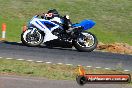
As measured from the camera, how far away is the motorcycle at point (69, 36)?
15.6 m

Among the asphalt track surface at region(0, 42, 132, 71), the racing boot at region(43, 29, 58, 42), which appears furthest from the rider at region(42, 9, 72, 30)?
the asphalt track surface at region(0, 42, 132, 71)

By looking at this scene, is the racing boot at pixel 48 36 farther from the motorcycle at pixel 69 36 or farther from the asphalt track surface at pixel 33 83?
the asphalt track surface at pixel 33 83

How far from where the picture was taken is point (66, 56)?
1436cm

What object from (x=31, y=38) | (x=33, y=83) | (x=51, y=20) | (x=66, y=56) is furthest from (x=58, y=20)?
(x=33, y=83)

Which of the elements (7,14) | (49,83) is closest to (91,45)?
(49,83)

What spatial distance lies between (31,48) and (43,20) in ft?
4.55

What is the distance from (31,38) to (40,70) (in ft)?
17.2

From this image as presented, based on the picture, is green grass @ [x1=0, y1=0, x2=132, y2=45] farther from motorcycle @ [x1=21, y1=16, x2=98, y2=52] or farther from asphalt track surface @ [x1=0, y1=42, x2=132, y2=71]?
asphalt track surface @ [x1=0, y1=42, x2=132, y2=71]

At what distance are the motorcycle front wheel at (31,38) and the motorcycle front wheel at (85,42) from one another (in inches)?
53.9

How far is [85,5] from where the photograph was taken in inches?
1478

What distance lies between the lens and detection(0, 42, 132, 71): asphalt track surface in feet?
43.9

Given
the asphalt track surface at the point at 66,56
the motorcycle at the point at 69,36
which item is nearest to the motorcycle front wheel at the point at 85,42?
the motorcycle at the point at 69,36

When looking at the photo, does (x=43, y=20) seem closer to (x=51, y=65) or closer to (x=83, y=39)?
(x=83, y=39)

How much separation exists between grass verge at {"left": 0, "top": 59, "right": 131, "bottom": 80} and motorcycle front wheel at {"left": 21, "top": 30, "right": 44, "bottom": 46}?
11.3 feet
